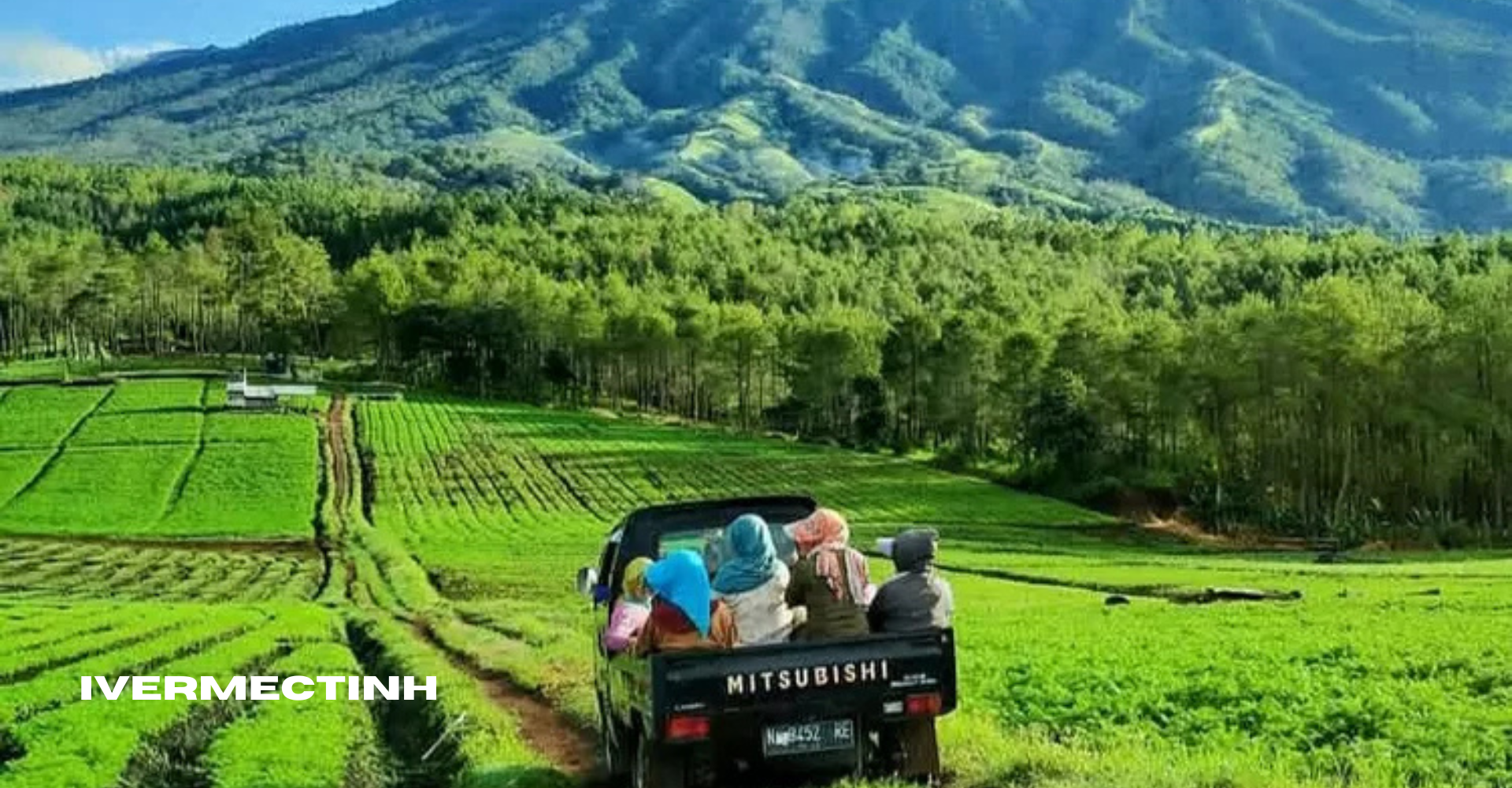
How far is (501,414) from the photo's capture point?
14150 cm

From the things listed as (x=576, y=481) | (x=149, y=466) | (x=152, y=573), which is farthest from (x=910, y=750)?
(x=149, y=466)

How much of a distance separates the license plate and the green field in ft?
5.40

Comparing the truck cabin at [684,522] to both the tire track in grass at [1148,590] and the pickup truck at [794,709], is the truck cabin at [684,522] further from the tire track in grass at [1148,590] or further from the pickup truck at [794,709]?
the tire track in grass at [1148,590]

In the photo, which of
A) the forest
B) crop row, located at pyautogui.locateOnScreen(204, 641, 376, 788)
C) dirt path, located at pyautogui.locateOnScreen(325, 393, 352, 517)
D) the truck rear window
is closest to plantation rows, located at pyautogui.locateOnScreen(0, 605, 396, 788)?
crop row, located at pyautogui.locateOnScreen(204, 641, 376, 788)

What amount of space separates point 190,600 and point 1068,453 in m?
75.1

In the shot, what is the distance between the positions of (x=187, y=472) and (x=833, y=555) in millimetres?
100475

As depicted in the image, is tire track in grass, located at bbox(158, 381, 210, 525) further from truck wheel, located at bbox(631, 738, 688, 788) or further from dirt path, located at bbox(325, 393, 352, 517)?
truck wheel, located at bbox(631, 738, 688, 788)

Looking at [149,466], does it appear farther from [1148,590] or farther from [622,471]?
[1148,590]

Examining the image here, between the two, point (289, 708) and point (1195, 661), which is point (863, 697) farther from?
point (1195, 661)

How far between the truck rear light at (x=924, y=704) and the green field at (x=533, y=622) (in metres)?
1.11

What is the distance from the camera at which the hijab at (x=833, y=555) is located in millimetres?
15375

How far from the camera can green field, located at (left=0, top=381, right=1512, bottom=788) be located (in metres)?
19.0

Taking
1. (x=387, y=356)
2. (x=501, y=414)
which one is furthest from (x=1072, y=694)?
(x=387, y=356)

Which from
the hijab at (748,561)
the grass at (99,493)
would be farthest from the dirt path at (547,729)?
the grass at (99,493)
